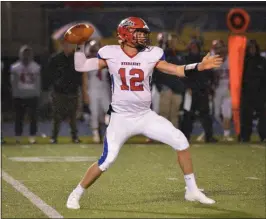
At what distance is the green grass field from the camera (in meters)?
7.88

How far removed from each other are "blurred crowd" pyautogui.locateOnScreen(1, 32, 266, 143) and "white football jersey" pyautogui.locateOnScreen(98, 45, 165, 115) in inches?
247

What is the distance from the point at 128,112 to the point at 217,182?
213 cm

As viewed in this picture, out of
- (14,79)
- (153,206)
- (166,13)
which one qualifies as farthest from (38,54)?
(153,206)

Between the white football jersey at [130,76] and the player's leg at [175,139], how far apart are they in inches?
6.4

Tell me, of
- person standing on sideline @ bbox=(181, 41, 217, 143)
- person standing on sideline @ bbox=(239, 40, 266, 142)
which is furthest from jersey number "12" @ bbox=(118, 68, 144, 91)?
person standing on sideline @ bbox=(239, 40, 266, 142)

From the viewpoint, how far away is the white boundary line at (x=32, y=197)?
7715 mm

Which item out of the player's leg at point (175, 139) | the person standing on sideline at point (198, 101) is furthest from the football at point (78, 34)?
the person standing on sideline at point (198, 101)

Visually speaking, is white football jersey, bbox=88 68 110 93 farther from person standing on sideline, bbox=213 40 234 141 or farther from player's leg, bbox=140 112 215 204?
player's leg, bbox=140 112 215 204

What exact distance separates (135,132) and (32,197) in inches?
52.9

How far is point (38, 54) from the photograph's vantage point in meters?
24.5

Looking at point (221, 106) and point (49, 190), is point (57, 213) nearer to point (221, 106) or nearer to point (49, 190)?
point (49, 190)

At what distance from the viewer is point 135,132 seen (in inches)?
323

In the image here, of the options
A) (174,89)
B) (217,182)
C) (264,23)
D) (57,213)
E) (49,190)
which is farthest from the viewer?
(264,23)

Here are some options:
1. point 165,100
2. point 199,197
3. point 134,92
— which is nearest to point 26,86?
point 165,100
